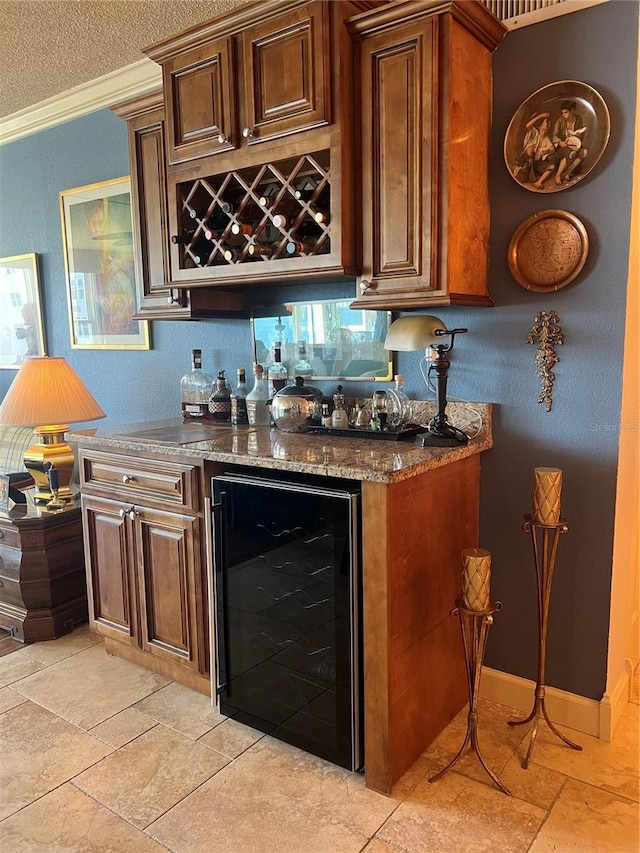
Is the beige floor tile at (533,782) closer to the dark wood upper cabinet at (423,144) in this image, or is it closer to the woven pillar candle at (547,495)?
the woven pillar candle at (547,495)

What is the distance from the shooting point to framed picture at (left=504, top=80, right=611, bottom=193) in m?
1.94

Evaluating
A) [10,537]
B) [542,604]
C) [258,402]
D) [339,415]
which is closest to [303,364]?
[258,402]

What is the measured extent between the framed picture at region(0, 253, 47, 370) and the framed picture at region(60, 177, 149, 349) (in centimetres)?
36

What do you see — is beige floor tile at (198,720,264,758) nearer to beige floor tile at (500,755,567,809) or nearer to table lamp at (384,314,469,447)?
beige floor tile at (500,755,567,809)

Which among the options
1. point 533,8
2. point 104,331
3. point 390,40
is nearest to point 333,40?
point 390,40

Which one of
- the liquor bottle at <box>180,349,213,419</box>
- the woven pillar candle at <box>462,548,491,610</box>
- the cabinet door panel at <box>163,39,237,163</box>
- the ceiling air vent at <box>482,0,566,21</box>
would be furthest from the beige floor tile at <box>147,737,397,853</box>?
the ceiling air vent at <box>482,0,566,21</box>

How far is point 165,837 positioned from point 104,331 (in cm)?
261

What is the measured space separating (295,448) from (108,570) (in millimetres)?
1047

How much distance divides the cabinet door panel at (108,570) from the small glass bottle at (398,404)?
1.13m

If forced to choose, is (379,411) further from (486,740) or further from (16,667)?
(16,667)

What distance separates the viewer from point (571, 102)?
197cm

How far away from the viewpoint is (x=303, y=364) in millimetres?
2674

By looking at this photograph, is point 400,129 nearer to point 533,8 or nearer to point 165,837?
point 533,8

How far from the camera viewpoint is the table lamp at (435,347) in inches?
81.0
